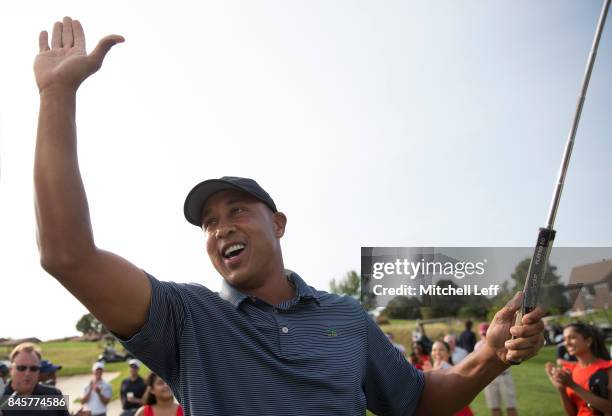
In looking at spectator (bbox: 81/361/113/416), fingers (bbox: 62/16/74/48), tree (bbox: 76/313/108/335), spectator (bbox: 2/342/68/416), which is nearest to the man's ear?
fingers (bbox: 62/16/74/48)

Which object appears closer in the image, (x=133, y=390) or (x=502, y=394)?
(x=502, y=394)

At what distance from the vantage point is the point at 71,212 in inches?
76.0

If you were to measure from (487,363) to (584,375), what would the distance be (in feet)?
15.9

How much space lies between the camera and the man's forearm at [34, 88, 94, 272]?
1.92 meters

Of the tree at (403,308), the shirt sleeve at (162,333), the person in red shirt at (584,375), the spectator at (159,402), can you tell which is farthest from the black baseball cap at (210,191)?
the tree at (403,308)

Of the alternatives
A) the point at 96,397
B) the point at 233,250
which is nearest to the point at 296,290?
the point at 233,250

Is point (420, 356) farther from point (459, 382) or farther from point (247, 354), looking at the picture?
point (247, 354)

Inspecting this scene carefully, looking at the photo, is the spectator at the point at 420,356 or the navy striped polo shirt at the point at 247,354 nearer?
the navy striped polo shirt at the point at 247,354

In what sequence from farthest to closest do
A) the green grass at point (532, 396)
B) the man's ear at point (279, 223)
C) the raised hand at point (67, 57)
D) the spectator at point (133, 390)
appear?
the green grass at point (532, 396) → the spectator at point (133, 390) → the man's ear at point (279, 223) → the raised hand at point (67, 57)

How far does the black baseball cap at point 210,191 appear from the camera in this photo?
2.82 metres

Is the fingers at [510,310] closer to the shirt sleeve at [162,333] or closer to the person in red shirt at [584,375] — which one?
the shirt sleeve at [162,333]

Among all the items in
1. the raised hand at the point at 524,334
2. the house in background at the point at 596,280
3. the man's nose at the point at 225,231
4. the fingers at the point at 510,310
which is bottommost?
the raised hand at the point at 524,334

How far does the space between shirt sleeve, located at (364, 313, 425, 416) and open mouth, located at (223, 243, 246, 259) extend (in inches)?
26.2

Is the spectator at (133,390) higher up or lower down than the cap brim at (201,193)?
lower down
